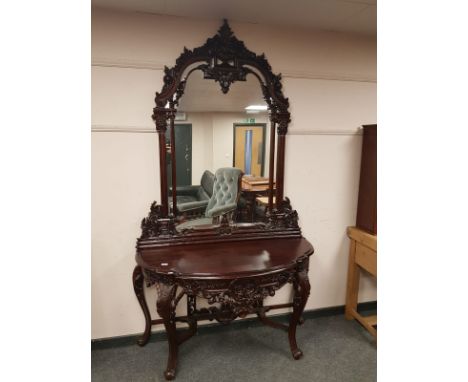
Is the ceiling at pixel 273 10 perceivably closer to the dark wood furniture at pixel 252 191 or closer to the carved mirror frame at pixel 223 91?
the carved mirror frame at pixel 223 91

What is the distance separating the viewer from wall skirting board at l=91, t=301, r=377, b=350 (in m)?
2.13

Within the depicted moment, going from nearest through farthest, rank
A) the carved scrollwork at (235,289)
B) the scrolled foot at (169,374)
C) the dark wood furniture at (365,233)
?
the carved scrollwork at (235,289), the scrolled foot at (169,374), the dark wood furniture at (365,233)

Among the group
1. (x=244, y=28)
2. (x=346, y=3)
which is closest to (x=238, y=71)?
(x=244, y=28)

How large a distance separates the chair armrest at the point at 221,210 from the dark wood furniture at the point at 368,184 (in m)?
1.05

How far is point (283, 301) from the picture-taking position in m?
2.41

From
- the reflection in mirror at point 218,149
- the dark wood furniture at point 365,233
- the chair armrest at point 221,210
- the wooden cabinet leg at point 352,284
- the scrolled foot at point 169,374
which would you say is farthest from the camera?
the wooden cabinet leg at point 352,284

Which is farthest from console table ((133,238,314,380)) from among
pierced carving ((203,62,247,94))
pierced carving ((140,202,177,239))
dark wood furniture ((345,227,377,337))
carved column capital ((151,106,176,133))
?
pierced carving ((203,62,247,94))

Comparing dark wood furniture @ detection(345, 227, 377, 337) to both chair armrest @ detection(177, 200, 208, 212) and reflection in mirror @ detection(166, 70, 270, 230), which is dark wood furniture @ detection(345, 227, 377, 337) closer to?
reflection in mirror @ detection(166, 70, 270, 230)

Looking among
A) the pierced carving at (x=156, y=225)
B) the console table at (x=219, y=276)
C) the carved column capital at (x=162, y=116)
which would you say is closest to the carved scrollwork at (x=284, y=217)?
the console table at (x=219, y=276)

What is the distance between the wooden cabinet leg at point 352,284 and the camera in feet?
7.99

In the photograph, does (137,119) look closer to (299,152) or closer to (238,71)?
(238,71)

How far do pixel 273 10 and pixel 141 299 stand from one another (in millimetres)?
2108

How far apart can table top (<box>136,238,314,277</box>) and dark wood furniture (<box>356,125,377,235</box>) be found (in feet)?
1.84

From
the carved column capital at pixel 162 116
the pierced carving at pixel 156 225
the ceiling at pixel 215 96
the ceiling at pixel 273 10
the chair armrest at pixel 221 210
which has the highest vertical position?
the ceiling at pixel 273 10
